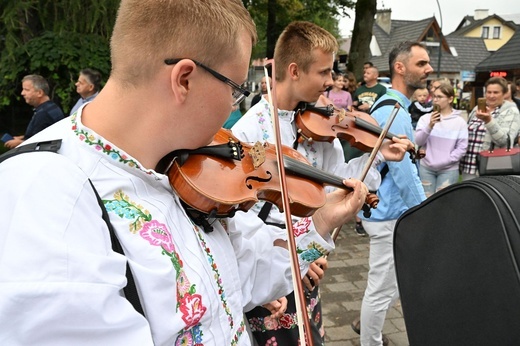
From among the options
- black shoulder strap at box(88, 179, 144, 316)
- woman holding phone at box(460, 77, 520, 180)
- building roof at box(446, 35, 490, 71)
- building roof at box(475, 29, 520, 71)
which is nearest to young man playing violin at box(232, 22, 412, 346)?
black shoulder strap at box(88, 179, 144, 316)

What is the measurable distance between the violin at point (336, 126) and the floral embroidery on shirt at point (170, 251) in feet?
5.16

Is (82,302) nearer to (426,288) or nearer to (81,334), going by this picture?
(81,334)

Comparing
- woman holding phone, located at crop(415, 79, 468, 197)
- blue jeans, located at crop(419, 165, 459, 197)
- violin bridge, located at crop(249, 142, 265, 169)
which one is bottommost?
blue jeans, located at crop(419, 165, 459, 197)

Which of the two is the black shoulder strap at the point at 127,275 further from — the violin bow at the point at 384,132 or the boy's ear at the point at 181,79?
the violin bow at the point at 384,132

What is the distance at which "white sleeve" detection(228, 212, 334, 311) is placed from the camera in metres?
1.43

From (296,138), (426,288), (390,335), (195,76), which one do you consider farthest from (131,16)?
(390,335)

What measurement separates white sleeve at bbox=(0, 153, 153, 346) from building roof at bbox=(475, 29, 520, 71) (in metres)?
26.7

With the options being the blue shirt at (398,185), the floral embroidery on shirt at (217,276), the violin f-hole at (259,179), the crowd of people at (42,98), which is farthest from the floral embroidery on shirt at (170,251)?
the crowd of people at (42,98)

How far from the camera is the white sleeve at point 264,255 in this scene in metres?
1.43

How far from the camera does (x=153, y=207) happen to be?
1.04 metres

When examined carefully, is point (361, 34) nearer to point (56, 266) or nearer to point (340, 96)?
point (340, 96)

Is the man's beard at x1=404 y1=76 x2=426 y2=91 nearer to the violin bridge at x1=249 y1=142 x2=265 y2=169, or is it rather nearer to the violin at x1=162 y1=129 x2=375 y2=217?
the violin at x1=162 y1=129 x2=375 y2=217

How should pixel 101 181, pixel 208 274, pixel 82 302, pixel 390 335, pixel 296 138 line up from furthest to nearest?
pixel 390 335, pixel 296 138, pixel 208 274, pixel 101 181, pixel 82 302

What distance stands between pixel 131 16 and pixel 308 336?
2.82 feet
